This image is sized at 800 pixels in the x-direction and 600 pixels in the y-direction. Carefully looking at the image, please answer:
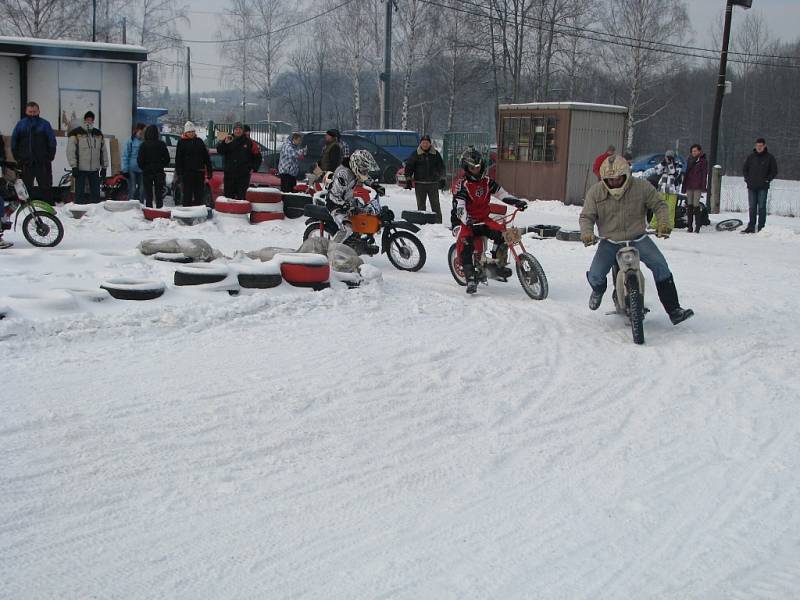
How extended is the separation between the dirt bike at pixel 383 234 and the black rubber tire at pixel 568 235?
3.78 meters

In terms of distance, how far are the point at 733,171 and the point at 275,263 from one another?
50.4m

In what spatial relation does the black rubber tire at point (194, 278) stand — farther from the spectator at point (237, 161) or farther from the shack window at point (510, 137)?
the shack window at point (510, 137)

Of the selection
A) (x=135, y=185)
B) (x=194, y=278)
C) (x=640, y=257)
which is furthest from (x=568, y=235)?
(x=135, y=185)

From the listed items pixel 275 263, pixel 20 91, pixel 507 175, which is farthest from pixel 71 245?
pixel 507 175

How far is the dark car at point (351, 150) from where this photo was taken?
24.3 m

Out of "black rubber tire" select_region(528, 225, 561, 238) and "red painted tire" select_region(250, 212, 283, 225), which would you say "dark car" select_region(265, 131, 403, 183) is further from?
"black rubber tire" select_region(528, 225, 561, 238)

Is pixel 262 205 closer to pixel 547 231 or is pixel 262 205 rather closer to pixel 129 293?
pixel 547 231

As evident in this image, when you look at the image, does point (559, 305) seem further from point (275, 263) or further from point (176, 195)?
point (176, 195)

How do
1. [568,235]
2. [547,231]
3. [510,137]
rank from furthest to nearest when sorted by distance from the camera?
[510,137] < [547,231] < [568,235]

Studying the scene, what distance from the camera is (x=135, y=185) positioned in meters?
16.7

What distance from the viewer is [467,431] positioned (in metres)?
5.38

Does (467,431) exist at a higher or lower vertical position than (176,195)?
lower

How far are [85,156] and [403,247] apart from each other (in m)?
7.07

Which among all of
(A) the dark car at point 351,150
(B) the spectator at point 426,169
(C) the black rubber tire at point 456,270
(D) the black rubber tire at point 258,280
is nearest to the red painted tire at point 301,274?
(D) the black rubber tire at point 258,280
